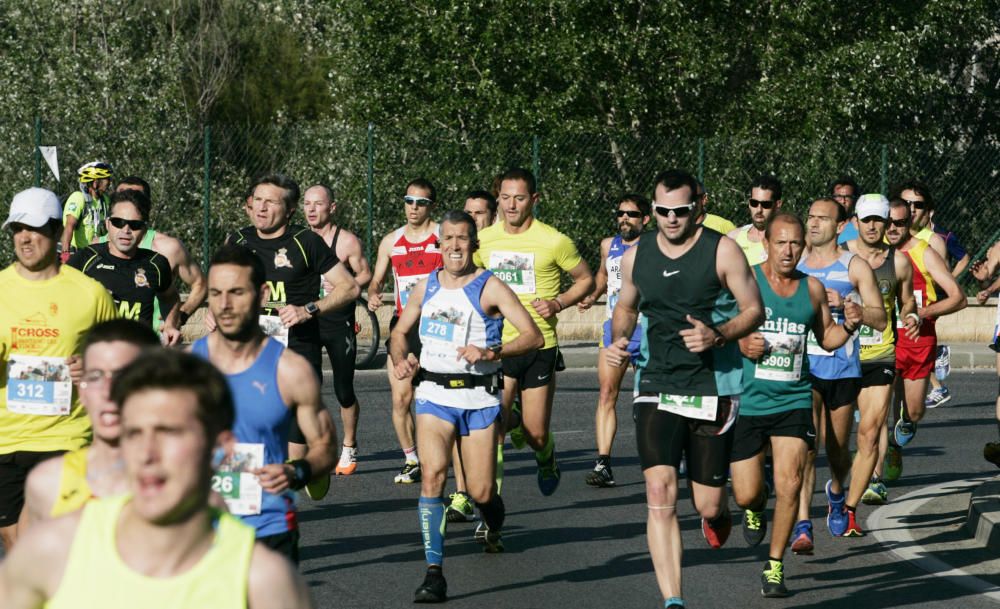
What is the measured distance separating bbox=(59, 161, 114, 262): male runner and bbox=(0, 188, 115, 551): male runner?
25.0 feet

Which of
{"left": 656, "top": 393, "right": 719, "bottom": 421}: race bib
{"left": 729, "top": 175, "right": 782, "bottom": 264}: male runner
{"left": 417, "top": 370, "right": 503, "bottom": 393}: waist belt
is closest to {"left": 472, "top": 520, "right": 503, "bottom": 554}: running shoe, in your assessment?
{"left": 417, "top": 370, "right": 503, "bottom": 393}: waist belt

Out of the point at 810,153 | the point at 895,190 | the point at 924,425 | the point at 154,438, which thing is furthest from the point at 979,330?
the point at 154,438

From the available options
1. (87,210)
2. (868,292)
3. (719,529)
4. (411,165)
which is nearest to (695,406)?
(719,529)

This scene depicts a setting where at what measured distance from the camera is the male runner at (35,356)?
699 cm

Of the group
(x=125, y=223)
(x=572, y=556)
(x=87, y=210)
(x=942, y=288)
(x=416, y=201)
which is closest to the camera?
(x=125, y=223)

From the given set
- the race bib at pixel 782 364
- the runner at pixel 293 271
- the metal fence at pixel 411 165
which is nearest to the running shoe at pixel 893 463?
the race bib at pixel 782 364

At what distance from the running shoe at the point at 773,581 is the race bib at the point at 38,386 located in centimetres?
353

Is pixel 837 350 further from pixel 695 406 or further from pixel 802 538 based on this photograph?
pixel 695 406

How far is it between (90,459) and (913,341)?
28.6 feet

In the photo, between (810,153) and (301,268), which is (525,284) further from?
(810,153)

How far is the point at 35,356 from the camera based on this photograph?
704cm

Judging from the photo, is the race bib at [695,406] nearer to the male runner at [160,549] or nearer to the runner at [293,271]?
the runner at [293,271]

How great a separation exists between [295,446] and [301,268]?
1840 millimetres

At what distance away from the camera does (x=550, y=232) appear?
39.0 feet
